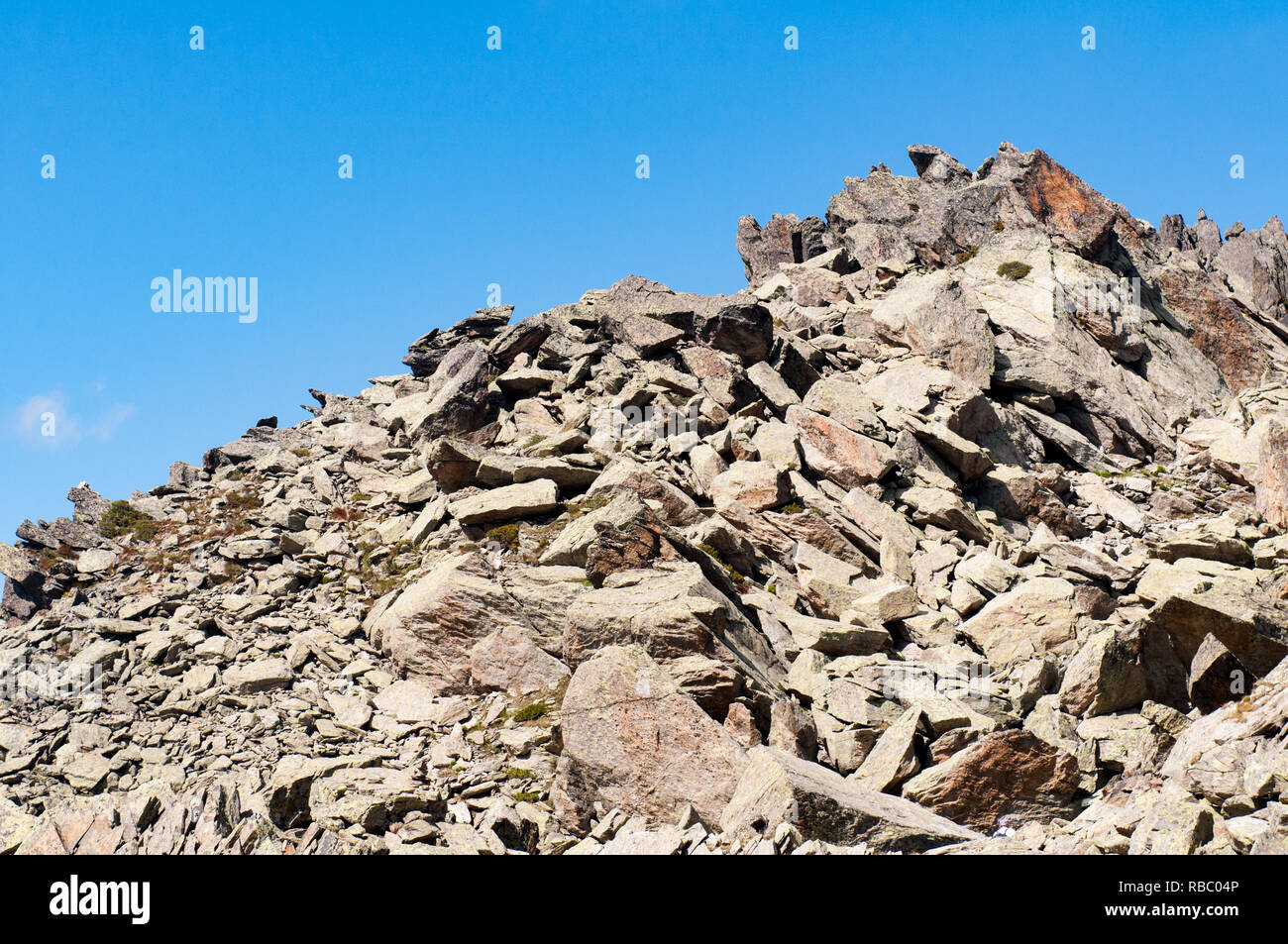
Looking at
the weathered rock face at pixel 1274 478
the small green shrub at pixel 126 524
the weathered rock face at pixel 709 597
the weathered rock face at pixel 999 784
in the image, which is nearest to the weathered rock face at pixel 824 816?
the weathered rock face at pixel 709 597

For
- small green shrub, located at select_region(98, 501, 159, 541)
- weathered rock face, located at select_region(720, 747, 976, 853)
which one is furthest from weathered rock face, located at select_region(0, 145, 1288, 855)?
small green shrub, located at select_region(98, 501, 159, 541)

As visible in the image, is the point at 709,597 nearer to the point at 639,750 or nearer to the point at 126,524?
the point at 639,750

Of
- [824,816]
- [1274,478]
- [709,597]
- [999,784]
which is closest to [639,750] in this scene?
[824,816]

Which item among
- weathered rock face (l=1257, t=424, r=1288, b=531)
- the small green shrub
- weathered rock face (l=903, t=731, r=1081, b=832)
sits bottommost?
weathered rock face (l=903, t=731, r=1081, b=832)

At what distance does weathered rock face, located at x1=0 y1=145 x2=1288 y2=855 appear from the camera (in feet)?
61.0

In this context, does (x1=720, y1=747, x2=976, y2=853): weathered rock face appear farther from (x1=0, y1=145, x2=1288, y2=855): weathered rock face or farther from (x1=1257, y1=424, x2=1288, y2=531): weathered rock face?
(x1=1257, y1=424, x2=1288, y2=531): weathered rock face

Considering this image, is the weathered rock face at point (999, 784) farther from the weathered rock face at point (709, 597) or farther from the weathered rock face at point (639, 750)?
the weathered rock face at point (639, 750)

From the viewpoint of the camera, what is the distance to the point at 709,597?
79.6 feet

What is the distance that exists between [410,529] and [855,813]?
73.8 feet

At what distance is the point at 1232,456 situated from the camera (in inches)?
1608

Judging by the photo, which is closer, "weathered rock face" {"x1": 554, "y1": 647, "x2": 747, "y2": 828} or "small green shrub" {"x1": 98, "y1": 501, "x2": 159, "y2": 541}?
"weathered rock face" {"x1": 554, "y1": 647, "x2": 747, "y2": 828}

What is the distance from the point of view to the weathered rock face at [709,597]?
61.0ft
